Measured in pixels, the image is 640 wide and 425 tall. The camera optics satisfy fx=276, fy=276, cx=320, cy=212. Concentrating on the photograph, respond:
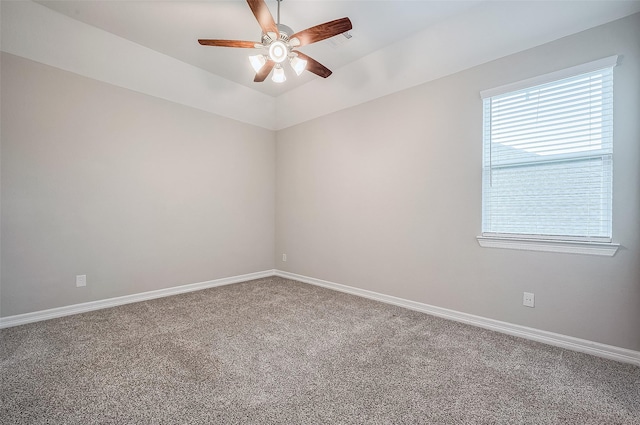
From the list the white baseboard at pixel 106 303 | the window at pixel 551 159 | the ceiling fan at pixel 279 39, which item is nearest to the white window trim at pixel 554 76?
the window at pixel 551 159

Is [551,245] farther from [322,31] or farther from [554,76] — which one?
[322,31]

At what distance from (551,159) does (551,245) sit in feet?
2.39

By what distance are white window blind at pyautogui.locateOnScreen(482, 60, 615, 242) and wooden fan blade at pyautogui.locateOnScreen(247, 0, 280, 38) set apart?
6.78 feet

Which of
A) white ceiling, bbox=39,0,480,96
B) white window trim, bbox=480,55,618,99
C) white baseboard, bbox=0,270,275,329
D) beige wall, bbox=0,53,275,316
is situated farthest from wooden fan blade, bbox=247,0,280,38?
white baseboard, bbox=0,270,275,329

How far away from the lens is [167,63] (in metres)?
3.42

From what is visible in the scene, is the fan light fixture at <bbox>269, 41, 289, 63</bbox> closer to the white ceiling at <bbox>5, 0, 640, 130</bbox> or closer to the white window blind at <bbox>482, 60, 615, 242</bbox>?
the white ceiling at <bbox>5, 0, 640, 130</bbox>

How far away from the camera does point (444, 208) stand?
116 inches

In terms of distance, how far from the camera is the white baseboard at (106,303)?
2.66 meters

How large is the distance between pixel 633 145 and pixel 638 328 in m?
1.33

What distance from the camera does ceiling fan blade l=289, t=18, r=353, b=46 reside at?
81.6 inches

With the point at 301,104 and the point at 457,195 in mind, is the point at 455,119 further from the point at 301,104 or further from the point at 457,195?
the point at 301,104

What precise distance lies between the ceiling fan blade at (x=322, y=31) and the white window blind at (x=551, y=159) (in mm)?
1554

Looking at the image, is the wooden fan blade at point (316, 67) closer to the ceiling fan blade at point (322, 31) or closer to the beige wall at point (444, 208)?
the ceiling fan blade at point (322, 31)

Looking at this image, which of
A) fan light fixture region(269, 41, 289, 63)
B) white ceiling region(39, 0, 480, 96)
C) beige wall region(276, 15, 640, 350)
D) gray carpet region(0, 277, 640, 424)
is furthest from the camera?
white ceiling region(39, 0, 480, 96)
